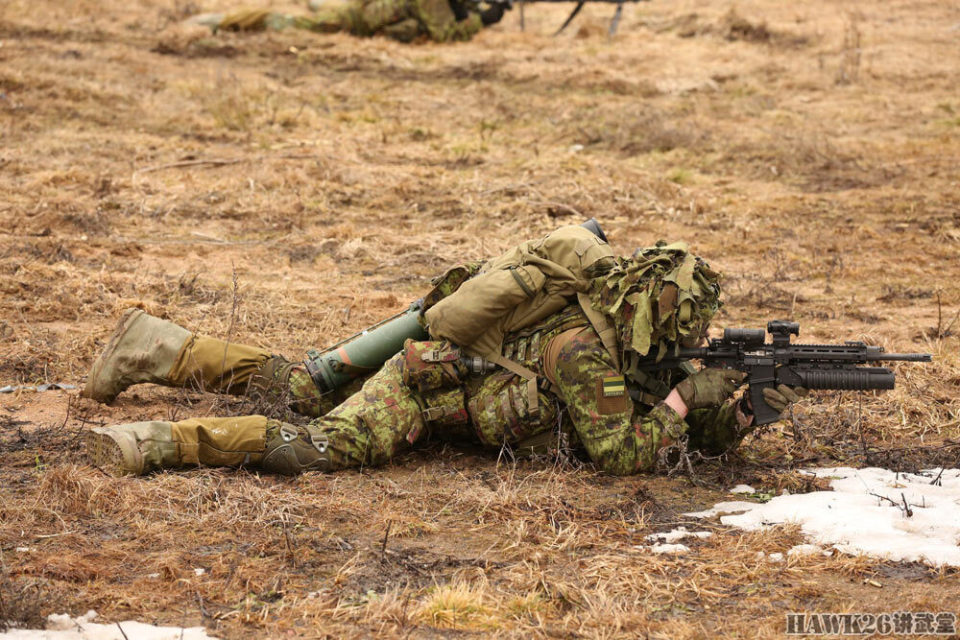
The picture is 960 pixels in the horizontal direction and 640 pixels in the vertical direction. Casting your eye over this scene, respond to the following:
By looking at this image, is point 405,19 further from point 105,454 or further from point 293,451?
point 105,454

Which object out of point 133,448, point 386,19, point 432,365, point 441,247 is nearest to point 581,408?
point 432,365

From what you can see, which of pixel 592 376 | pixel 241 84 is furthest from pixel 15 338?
pixel 241 84

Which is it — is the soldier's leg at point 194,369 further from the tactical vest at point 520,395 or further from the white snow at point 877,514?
the white snow at point 877,514

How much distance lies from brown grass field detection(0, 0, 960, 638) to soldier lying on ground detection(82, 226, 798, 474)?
0.15m

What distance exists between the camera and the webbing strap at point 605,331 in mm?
4441

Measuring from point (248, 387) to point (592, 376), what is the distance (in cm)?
178

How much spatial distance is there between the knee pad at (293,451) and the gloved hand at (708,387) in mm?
1529

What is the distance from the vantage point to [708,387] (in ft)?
14.7

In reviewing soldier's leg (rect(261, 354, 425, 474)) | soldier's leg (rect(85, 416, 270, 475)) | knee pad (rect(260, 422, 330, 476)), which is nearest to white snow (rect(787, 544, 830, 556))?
soldier's leg (rect(261, 354, 425, 474))

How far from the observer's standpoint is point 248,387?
523 centimetres

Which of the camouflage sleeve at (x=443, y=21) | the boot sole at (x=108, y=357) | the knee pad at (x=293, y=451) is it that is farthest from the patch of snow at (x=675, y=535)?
the camouflage sleeve at (x=443, y=21)

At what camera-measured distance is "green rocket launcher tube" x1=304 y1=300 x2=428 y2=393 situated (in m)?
5.04

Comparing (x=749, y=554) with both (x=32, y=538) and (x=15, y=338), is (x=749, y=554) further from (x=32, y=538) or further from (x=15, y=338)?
(x=15, y=338)

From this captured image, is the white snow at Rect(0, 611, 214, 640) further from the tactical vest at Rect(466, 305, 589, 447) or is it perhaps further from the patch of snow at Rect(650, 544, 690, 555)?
the tactical vest at Rect(466, 305, 589, 447)
